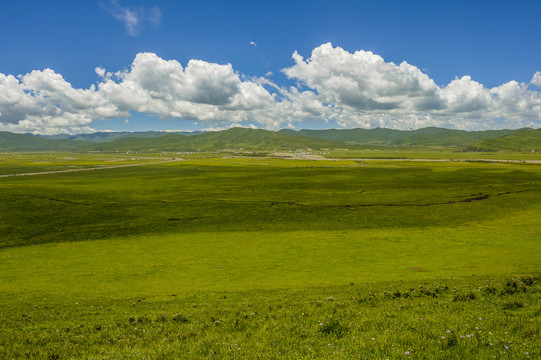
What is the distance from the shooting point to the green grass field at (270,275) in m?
14.5

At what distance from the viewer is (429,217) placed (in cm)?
7150

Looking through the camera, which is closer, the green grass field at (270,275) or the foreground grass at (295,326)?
the foreground grass at (295,326)

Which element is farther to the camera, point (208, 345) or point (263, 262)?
point (263, 262)

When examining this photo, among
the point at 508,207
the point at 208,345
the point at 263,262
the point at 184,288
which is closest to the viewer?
the point at 208,345

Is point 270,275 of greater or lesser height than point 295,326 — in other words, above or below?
below

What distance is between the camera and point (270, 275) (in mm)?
35281

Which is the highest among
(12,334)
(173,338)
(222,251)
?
(173,338)

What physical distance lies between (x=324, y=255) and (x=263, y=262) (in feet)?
31.2

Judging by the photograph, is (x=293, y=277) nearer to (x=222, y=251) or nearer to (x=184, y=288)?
(x=184, y=288)

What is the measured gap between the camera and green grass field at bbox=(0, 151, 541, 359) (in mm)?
14508

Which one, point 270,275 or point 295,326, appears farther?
point 270,275

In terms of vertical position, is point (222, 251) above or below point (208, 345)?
below

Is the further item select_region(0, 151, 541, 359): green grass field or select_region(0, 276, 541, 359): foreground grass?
select_region(0, 151, 541, 359): green grass field

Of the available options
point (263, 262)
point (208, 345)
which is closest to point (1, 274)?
point (263, 262)
